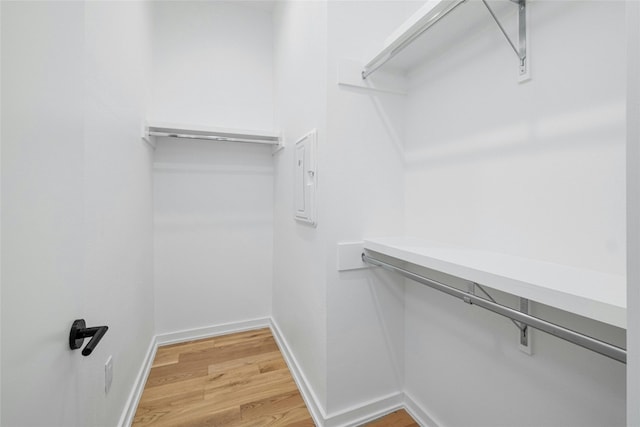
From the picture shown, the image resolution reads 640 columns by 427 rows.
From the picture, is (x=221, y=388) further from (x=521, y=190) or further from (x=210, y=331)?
(x=521, y=190)

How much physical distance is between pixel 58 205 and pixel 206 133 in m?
1.61

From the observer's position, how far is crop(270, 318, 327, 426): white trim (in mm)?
1389

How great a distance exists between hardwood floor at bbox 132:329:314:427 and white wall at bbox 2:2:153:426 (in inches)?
14.2

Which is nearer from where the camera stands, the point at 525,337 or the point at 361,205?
Answer: the point at 525,337

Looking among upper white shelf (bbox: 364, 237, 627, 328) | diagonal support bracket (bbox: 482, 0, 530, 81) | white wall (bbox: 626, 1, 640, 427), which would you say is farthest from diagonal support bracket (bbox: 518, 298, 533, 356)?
diagonal support bracket (bbox: 482, 0, 530, 81)

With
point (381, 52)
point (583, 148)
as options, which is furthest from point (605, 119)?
point (381, 52)

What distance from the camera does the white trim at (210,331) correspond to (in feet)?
7.25

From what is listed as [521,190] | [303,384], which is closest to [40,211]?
[521,190]

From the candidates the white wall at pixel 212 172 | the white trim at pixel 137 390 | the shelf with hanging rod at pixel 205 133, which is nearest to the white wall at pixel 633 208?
the white trim at pixel 137 390

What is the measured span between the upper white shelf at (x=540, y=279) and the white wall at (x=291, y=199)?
0.59 metres

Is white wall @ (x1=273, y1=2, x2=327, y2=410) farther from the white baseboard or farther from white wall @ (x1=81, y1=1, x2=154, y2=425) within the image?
white wall @ (x1=81, y1=1, x2=154, y2=425)

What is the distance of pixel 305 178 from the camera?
1500 millimetres

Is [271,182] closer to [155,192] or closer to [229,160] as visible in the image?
[229,160]

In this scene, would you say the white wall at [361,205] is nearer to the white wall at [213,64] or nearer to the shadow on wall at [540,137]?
the shadow on wall at [540,137]
